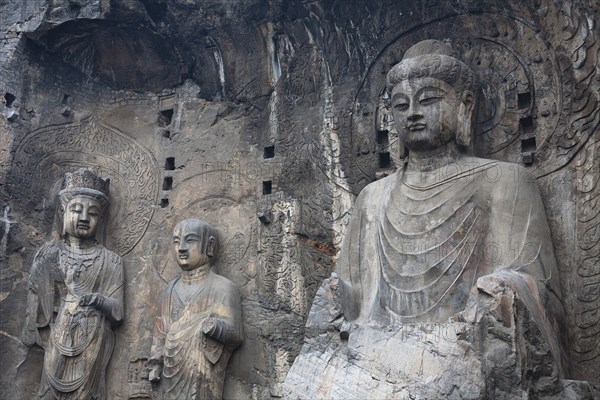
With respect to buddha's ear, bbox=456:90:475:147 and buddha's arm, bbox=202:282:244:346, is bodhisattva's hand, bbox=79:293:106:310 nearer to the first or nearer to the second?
buddha's arm, bbox=202:282:244:346

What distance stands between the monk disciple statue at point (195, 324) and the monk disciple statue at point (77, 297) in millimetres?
526

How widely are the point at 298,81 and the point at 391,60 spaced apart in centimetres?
93

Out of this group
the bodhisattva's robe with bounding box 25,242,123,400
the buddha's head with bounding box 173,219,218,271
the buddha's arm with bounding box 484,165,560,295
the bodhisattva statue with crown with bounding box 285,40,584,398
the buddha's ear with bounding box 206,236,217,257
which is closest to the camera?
the bodhisattva statue with crown with bounding box 285,40,584,398

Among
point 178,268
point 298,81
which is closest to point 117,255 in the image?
point 178,268

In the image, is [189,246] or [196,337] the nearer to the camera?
[196,337]

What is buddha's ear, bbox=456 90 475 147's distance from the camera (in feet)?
26.8

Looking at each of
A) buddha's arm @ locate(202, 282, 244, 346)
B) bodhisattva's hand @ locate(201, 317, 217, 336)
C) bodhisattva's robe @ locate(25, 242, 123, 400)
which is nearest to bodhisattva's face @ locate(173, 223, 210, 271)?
buddha's arm @ locate(202, 282, 244, 346)

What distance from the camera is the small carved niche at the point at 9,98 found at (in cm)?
979

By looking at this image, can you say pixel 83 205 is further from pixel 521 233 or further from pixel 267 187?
pixel 521 233

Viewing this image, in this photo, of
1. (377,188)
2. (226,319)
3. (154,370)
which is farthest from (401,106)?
(154,370)

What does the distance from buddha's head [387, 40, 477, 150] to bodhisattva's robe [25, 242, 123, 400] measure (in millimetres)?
3052

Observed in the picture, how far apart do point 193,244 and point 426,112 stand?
240cm

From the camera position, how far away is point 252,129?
9.85 metres

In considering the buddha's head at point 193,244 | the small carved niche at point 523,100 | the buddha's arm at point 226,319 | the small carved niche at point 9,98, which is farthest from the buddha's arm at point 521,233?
the small carved niche at point 9,98
